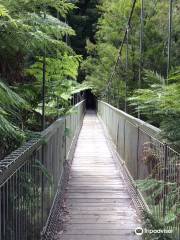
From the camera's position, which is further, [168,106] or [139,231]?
[139,231]

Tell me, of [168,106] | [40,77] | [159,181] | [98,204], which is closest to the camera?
[168,106]

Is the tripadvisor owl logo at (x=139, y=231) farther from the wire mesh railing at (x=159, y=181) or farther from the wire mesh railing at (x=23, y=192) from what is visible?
the wire mesh railing at (x=23, y=192)

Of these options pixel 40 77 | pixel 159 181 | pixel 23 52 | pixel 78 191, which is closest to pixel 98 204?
pixel 78 191

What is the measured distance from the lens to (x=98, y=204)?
5977 millimetres

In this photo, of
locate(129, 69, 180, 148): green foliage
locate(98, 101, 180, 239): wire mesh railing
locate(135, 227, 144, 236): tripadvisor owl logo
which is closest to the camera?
locate(98, 101, 180, 239): wire mesh railing

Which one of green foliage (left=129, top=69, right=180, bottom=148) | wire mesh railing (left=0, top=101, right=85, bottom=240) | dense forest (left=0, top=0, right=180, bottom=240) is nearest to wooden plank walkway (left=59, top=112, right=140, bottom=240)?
dense forest (left=0, top=0, right=180, bottom=240)

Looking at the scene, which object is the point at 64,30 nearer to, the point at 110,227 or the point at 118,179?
the point at 110,227

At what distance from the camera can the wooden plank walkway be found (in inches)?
187

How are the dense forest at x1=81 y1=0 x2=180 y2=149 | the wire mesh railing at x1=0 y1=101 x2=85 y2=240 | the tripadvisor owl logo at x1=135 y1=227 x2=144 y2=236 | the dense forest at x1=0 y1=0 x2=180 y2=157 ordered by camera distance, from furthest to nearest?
the tripadvisor owl logo at x1=135 y1=227 x2=144 y2=236
the dense forest at x1=81 y1=0 x2=180 y2=149
the dense forest at x1=0 y1=0 x2=180 y2=157
the wire mesh railing at x1=0 y1=101 x2=85 y2=240

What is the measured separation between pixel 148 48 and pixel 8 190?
54.4 feet

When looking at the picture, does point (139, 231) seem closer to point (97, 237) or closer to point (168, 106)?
point (97, 237)

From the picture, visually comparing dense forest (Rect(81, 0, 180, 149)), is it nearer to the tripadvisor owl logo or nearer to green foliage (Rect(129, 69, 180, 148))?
green foliage (Rect(129, 69, 180, 148))

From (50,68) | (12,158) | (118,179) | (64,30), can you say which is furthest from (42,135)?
(118,179)

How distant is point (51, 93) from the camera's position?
588cm
